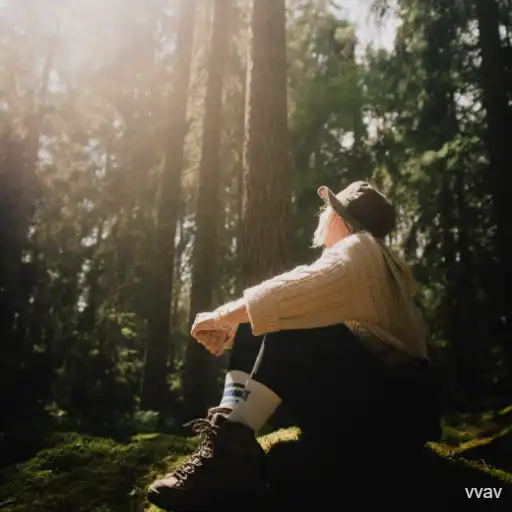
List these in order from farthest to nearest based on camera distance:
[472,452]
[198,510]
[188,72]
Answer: [188,72]
[472,452]
[198,510]

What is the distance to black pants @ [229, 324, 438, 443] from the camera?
2355 mm

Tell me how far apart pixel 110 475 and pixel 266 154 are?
146 inches

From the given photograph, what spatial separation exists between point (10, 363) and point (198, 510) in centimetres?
961

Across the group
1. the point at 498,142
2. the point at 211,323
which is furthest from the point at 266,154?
the point at 498,142

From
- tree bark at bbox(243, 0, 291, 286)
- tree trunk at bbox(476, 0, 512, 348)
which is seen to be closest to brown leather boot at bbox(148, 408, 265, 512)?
tree bark at bbox(243, 0, 291, 286)

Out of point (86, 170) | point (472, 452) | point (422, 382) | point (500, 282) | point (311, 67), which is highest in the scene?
point (311, 67)

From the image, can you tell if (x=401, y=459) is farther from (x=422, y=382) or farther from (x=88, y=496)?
(x=88, y=496)

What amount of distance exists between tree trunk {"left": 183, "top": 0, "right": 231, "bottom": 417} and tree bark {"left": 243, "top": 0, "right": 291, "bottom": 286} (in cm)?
524

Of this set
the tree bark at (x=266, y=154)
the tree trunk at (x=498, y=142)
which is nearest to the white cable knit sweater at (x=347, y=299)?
the tree bark at (x=266, y=154)

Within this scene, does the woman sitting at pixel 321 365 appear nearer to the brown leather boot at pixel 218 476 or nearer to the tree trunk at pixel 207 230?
the brown leather boot at pixel 218 476

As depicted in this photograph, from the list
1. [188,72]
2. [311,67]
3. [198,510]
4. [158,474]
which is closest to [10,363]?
[188,72]

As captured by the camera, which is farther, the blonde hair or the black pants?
the blonde hair

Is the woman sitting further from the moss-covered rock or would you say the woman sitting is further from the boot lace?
the moss-covered rock

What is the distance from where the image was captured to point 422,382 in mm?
2418
